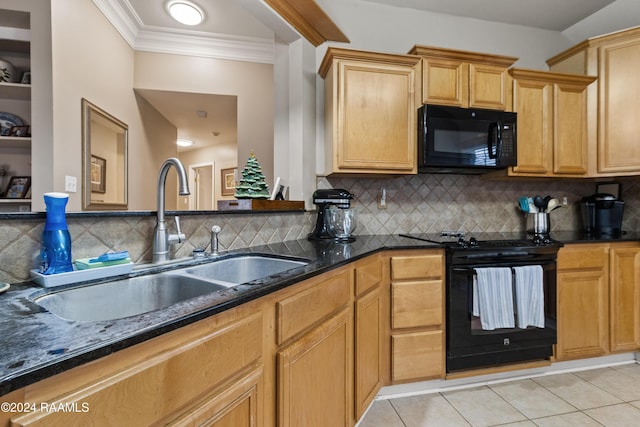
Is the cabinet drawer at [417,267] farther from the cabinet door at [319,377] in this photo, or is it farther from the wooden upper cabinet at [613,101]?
the wooden upper cabinet at [613,101]

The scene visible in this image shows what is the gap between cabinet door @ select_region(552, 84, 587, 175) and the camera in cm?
232

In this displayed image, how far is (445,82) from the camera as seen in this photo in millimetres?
2121

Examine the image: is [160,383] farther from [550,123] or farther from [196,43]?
[196,43]

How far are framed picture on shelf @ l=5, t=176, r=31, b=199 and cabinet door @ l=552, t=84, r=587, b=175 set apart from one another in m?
3.57

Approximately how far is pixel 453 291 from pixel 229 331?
1511 millimetres

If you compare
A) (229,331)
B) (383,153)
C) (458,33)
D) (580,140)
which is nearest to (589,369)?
(580,140)

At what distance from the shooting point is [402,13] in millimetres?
2457

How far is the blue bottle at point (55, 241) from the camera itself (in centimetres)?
90

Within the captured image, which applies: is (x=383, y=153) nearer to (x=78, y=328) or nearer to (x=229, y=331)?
(x=229, y=331)

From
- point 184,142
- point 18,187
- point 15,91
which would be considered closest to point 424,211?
point 18,187

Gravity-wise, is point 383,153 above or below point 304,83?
below

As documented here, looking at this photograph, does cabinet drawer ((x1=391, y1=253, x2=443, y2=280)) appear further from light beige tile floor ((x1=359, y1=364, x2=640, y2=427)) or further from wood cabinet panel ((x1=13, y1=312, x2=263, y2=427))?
wood cabinet panel ((x1=13, y1=312, x2=263, y2=427))

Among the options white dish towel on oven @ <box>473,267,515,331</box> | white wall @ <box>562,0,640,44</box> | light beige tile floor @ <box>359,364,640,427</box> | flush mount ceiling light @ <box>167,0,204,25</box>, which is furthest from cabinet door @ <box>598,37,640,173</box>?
flush mount ceiling light @ <box>167,0,204,25</box>

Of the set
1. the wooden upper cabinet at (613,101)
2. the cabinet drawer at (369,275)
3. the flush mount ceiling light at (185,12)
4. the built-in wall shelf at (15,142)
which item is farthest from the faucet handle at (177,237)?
the wooden upper cabinet at (613,101)
